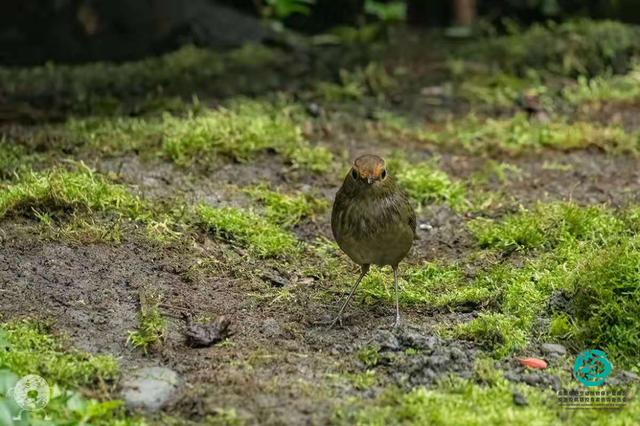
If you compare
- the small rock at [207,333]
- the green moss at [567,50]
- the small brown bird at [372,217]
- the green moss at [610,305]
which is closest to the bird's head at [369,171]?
the small brown bird at [372,217]

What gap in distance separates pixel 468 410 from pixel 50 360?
181 centimetres

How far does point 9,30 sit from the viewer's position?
9.84m

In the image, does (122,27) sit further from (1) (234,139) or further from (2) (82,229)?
(2) (82,229)

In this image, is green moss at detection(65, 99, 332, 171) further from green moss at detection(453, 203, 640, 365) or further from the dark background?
the dark background

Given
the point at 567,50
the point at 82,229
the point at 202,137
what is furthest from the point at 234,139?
the point at 567,50

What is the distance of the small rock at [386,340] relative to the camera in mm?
4754

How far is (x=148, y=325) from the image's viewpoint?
16.0 ft

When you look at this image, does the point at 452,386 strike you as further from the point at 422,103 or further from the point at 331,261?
the point at 422,103

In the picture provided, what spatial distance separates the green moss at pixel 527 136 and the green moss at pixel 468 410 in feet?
12.7

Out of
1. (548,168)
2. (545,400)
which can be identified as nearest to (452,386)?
(545,400)

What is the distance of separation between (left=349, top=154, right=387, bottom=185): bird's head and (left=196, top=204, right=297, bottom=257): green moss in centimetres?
103

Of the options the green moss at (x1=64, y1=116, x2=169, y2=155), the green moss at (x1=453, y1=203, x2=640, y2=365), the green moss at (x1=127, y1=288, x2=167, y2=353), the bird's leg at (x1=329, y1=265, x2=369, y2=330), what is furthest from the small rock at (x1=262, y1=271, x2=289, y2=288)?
the green moss at (x1=64, y1=116, x2=169, y2=155)

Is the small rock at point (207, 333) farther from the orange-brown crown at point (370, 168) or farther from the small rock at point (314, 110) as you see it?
the small rock at point (314, 110)

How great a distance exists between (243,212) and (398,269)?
1098mm
